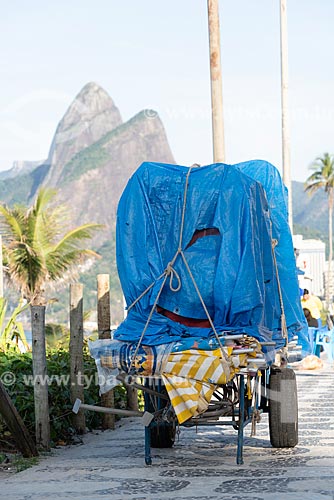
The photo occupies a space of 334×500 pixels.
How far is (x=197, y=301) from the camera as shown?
823cm

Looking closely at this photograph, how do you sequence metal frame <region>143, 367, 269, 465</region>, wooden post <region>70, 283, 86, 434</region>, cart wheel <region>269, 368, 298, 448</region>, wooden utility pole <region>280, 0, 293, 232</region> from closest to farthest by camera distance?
metal frame <region>143, 367, 269, 465</region>, cart wheel <region>269, 368, 298, 448</region>, wooden post <region>70, 283, 86, 434</region>, wooden utility pole <region>280, 0, 293, 232</region>

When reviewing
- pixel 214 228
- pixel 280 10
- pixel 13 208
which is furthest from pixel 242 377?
pixel 280 10

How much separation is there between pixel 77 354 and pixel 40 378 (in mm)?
1190

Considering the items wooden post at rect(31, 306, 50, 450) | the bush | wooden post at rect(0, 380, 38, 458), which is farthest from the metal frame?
the bush

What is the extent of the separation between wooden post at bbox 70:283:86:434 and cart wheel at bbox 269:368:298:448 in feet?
8.01

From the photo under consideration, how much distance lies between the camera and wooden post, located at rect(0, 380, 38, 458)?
860 centimetres

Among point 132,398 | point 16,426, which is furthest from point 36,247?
point 16,426

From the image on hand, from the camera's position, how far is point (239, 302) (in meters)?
8.08

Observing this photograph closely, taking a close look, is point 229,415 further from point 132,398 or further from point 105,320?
point 132,398

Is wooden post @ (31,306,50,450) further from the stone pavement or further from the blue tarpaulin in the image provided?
the blue tarpaulin

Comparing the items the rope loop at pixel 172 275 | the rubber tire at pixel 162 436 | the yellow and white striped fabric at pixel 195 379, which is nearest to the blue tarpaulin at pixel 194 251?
the rope loop at pixel 172 275

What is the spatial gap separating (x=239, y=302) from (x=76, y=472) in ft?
6.55


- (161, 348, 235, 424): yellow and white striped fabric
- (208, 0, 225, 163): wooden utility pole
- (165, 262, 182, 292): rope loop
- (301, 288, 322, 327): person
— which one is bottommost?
(161, 348, 235, 424): yellow and white striped fabric

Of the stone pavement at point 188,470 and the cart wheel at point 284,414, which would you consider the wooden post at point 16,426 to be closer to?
the stone pavement at point 188,470
